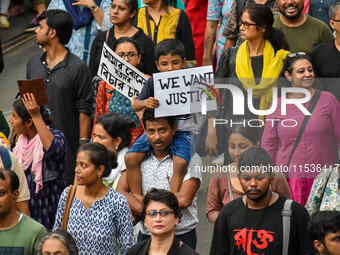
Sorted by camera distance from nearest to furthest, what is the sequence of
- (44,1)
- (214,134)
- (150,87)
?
(150,87) < (214,134) < (44,1)

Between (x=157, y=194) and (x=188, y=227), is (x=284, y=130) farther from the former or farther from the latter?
(x=157, y=194)

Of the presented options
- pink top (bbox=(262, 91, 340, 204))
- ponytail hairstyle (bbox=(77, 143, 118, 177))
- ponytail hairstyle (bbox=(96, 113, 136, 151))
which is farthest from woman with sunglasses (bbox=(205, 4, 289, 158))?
ponytail hairstyle (bbox=(77, 143, 118, 177))

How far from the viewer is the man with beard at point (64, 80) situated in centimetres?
930

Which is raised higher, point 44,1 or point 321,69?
point 44,1

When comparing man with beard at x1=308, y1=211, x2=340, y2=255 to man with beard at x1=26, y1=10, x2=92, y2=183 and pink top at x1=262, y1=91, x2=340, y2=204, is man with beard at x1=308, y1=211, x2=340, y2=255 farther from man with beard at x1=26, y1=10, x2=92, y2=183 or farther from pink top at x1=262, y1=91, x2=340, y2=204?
man with beard at x1=26, y1=10, x2=92, y2=183

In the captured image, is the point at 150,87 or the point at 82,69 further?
the point at 82,69

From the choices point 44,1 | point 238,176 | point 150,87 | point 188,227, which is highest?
point 44,1

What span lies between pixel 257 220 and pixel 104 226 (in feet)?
3.89

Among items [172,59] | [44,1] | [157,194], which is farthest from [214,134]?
[44,1]

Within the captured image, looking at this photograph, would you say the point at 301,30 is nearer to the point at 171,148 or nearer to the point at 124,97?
the point at 124,97

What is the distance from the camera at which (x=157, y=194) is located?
22.0 feet

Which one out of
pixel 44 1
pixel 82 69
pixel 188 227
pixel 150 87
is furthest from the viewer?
pixel 44 1

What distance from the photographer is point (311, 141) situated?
7.84 m

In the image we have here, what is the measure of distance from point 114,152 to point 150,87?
696 millimetres
